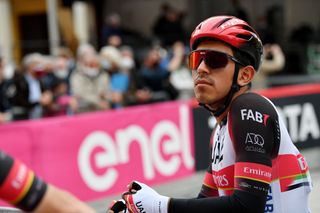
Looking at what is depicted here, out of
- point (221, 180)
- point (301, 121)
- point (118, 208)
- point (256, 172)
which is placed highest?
point (256, 172)

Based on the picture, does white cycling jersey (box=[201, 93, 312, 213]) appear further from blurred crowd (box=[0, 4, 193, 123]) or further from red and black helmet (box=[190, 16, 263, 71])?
blurred crowd (box=[0, 4, 193, 123])

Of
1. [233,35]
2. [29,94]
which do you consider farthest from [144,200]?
[29,94]

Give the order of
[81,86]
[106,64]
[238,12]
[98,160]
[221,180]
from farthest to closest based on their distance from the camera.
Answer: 1. [238,12]
2. [106,64]
3. [81,86]
4. [98,160]
5. [221,180]

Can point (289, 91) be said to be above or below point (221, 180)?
below

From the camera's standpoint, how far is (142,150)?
8.77 m

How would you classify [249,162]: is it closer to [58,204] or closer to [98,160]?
[58,204]

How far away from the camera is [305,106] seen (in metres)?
11.0

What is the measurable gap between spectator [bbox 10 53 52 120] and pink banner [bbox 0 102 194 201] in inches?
64.7

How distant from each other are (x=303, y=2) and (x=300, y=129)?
441 inches

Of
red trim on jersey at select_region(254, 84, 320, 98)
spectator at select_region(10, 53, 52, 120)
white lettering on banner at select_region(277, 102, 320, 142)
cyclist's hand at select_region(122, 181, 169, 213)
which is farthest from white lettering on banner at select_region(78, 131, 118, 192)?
cyclist's hand at select_region(122, 181, 169, 213)

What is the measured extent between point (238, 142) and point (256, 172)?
0.15 meters

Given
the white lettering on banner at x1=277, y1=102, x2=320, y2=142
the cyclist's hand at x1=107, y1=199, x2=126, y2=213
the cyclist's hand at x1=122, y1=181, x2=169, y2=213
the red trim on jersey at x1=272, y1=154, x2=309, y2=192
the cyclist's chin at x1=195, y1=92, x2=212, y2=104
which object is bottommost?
the white lettering on banner at x1=277, y1=102, x2=320, y2=142

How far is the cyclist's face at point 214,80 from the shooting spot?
107 inches

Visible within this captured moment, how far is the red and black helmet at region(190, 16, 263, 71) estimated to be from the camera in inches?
106
